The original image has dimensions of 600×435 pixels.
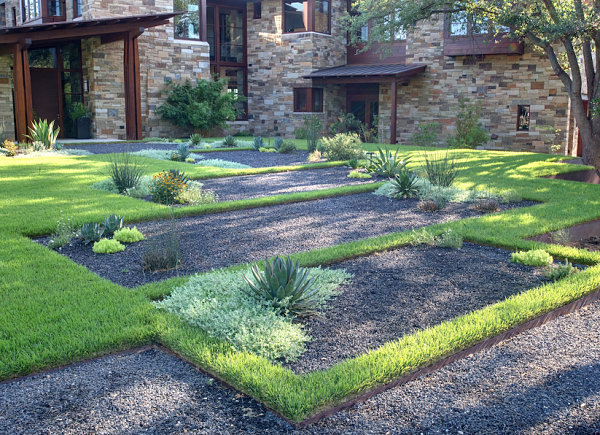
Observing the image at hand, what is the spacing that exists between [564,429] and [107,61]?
20485 mm

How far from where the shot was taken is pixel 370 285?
196 inches

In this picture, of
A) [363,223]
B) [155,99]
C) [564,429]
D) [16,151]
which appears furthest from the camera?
[155,99]

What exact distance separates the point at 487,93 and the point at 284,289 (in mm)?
18611

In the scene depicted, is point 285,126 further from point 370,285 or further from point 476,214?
point 370,285

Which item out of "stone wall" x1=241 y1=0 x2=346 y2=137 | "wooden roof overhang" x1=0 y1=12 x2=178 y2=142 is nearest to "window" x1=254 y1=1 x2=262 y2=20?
"stone wall" x1=241 y1=0 x2=346 y2=137

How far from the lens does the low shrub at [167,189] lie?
27.7 feet

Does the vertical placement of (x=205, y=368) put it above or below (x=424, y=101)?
below

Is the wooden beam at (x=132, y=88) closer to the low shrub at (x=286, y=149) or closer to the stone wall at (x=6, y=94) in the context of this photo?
the stone wall at (x=6, y=94)

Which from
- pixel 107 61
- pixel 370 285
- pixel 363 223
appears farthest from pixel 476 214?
pixel 107 61

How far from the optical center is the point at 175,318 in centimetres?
410

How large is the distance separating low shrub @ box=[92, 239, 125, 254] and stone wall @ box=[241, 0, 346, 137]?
19.0 m

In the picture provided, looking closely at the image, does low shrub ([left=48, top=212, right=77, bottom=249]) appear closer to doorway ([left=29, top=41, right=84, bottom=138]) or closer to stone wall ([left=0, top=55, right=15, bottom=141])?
stone wall ([left=0, top=55, right=15, bottom=141])

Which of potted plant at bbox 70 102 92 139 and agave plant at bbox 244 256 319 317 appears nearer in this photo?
agave plant at bbox 244 256 319 317

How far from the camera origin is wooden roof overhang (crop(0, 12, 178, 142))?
16281 mm
